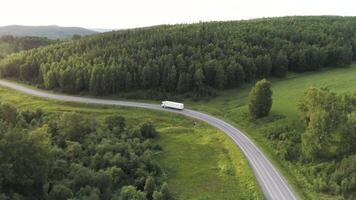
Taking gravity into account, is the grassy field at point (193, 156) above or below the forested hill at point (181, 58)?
below

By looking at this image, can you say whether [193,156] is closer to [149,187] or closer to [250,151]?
[250,151]

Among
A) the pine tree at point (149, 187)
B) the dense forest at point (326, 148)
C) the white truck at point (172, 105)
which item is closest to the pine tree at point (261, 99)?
the dense forest at point (326, 148)

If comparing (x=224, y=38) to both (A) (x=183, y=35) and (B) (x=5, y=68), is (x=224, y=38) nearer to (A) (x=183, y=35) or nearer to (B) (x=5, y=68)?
(A) (x=183, y=35)

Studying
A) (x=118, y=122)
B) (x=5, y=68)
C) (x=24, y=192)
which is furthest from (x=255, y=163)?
(x=5, y=68)

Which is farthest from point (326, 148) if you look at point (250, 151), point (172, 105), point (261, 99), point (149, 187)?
point (172, 105)

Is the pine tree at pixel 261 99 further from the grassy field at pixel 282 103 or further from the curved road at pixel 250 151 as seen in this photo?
the curved road at pixel 250 151

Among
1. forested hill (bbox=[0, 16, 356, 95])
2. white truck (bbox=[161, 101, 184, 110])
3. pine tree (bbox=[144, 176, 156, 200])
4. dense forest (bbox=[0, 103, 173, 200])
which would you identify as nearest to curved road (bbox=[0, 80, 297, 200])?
white truck (bbox=[161, 101, 184, 110])

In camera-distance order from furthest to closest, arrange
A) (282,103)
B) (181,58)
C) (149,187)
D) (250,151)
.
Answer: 1. (181,58)
2. (282,103)
3. (250,151)
4. (149,187)
